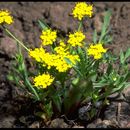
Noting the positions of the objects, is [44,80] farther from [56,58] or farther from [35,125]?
[35,125]

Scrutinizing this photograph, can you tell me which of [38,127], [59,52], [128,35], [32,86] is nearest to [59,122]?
[38,127]

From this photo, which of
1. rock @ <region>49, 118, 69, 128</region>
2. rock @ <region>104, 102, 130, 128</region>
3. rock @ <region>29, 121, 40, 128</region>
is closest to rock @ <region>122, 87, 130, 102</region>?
rock @ <region>104, 102, 130, 128</region>

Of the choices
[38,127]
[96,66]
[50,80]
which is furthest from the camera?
[38,127]

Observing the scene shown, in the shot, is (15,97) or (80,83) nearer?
(80,83)

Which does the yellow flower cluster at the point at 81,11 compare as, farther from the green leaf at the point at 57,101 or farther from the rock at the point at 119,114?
the rock at the point at 119,114

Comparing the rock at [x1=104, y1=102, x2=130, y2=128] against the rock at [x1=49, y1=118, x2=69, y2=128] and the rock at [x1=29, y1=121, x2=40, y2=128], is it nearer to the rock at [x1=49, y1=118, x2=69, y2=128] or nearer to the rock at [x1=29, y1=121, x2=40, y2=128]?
the rock at [x1=49, y1=118, x2=69, y2=128]

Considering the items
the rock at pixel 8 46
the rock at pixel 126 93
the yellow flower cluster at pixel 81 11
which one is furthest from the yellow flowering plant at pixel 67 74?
the rock at pixel 8 46

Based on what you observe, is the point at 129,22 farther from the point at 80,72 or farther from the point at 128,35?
the point at 80,72
